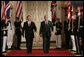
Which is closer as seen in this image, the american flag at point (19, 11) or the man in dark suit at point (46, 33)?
the man in dark suit at point (46, 33)

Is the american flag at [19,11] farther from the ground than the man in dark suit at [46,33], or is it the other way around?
the american flag at [19,11]

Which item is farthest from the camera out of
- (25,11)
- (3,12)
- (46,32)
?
(25,11)

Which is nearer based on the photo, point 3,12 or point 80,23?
point 80,23

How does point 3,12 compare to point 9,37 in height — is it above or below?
above

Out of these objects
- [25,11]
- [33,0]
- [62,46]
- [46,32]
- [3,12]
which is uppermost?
[33,0]

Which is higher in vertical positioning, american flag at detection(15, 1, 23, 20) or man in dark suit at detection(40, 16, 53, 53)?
american flag at detection(15, 1, 23, 20)

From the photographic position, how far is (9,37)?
11.3 meters

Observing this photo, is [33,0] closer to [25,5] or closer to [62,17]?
[25,5]

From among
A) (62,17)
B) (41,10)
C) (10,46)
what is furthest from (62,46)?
(41,10)

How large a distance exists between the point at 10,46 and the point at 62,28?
3.78 metres

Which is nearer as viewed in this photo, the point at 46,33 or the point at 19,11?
the point at 46,33

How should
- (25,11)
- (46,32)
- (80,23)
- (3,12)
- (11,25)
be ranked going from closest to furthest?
(80,23) → (3,12) → (46,32) → (11,25) → (25,11)

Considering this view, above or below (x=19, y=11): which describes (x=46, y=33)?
below

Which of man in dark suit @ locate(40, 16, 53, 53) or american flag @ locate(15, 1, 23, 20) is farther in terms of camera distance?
american flag @ locate(15, 1, 23, 20)
